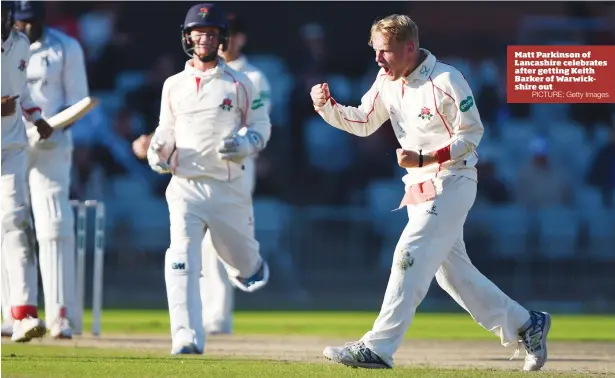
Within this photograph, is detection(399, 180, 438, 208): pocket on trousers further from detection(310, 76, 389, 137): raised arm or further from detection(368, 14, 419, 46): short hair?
detection(368, 14, 419, 46): short hair

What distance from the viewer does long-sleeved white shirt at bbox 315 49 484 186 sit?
771 cm

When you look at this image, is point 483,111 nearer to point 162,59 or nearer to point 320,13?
point 320,13

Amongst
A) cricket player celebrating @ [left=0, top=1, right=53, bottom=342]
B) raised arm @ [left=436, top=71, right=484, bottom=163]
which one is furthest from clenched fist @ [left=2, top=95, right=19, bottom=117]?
raised arm @ [left=436, top=71, right=484, bottom=163]

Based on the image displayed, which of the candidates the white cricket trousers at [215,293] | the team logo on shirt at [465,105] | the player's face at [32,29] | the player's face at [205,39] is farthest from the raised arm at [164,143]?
the team logo on shirt at [465,105]

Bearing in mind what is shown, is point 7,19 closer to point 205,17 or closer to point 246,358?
point 205,17

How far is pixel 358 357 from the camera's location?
768cm

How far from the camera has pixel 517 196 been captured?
650 inches

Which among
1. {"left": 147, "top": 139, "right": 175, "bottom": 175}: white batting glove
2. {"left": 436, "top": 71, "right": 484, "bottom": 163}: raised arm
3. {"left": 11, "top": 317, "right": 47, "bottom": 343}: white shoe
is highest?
{"left": 436, "top": 71, "right": 484, "bottom": 163}: raised arm

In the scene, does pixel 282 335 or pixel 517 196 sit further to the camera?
pixel 517 196

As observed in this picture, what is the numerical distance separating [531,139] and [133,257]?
179 inches

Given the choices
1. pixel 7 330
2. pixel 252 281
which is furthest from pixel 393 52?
pixel 7 330

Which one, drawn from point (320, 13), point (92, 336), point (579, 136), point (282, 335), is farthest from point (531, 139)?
point (92, 336)

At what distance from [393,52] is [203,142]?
1834mm

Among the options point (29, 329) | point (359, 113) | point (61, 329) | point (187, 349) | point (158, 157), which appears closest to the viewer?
point (359, 113)
